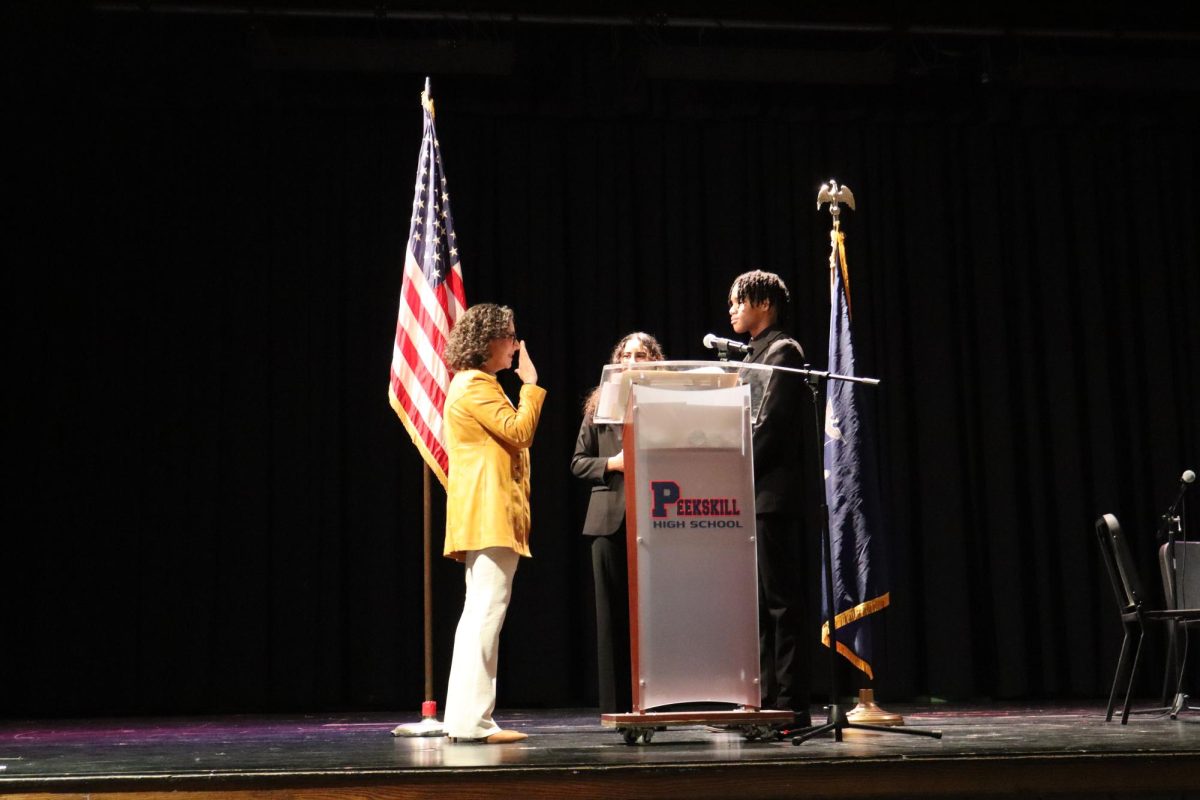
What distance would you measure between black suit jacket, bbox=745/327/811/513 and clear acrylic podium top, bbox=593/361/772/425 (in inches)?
11.2

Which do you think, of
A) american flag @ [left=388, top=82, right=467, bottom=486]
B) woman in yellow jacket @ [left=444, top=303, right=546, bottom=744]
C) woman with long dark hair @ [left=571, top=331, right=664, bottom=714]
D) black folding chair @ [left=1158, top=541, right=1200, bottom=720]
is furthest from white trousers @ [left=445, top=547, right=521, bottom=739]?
black folding chair @ [left=1158, top=541, right=1200, bottom=720]

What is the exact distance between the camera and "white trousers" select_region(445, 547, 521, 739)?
387 centimetres

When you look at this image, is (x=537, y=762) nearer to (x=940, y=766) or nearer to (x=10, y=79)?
(x=940, y=766)

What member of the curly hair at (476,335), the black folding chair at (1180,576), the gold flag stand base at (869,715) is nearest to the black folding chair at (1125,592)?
the black folding chair at (1180,576)

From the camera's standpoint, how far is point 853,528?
16.0 feet

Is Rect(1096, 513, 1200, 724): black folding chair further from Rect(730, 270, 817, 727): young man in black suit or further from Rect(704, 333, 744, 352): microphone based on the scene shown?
Rect(704, 333, 744, 352): microphone

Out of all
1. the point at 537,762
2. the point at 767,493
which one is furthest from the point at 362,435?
the point at 537,762

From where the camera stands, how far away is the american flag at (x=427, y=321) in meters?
4.89

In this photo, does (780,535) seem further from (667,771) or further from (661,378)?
(667,771)

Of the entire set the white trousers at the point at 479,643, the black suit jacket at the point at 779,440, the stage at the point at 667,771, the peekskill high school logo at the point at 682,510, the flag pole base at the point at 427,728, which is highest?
the black suit jacket at the point at 779,440

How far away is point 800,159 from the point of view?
300 inches

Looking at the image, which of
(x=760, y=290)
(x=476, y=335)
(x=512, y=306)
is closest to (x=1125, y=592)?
(x=760, y=290)

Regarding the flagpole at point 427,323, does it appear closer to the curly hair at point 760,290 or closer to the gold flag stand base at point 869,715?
the curly hair at point 760,290

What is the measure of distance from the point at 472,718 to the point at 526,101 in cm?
417
